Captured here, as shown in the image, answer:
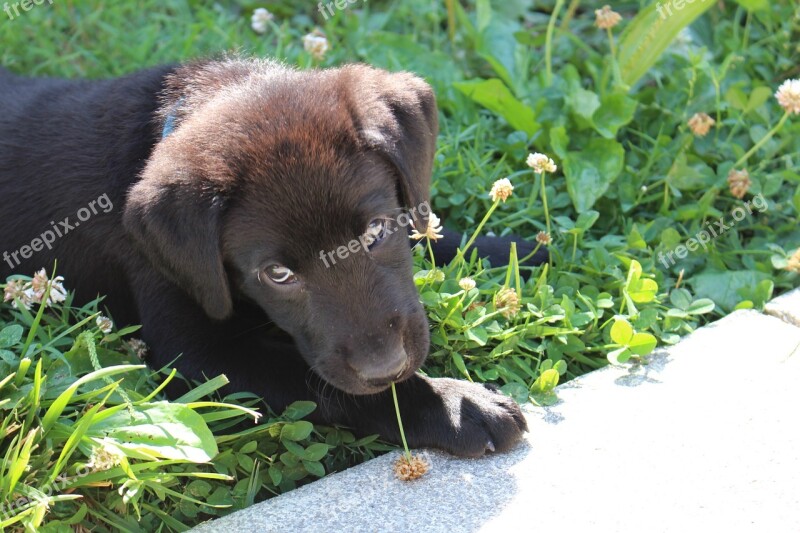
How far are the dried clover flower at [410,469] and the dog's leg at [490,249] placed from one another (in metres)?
1.07

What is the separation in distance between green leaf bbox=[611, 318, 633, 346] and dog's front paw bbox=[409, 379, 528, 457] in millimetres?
438

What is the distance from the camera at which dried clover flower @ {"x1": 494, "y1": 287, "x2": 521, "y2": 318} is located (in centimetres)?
307

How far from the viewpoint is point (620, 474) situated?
2512 mm

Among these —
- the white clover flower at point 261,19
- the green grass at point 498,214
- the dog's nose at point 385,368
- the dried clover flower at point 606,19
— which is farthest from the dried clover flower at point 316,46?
the dog's nose at point 385,368

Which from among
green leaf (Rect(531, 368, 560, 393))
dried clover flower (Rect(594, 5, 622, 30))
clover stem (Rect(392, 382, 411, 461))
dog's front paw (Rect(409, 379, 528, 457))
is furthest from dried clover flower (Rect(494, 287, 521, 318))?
dried clover flower (Rect(594, 5, 622, 30))

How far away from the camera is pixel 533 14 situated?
4957 millimetres

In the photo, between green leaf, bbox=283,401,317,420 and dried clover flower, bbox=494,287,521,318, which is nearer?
green leaf, bbox=283,401,317,420

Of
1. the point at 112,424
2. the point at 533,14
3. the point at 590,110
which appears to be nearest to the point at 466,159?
the point at 590,110

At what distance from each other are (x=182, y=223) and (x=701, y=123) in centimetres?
224

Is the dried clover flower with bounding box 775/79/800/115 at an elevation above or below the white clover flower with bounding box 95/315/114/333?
above

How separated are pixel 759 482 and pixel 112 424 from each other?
1.68 metres

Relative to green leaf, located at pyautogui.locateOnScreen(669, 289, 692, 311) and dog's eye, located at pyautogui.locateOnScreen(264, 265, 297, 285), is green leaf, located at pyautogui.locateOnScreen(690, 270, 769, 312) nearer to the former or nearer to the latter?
green leaf, located at pyautogui.locateOnScreen(669, 289, 692, 311)

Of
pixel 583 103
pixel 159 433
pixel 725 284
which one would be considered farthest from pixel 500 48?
pixel 159 433

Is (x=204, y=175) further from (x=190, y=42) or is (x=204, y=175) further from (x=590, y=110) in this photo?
(x=190, y=42)
